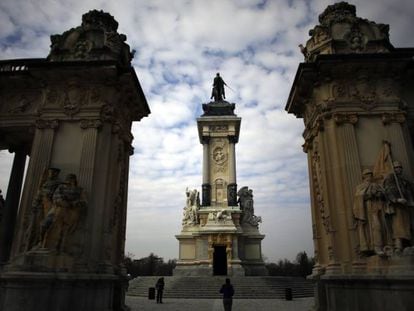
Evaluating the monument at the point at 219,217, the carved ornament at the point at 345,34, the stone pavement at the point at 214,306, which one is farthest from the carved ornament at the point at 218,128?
the carved ornament at the point at 345,34

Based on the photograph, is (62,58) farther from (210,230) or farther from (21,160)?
(210,230)

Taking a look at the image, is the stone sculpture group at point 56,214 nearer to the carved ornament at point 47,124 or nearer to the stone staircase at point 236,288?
the carved ornament at point 47,124

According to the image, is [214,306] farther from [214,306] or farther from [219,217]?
[219,217]

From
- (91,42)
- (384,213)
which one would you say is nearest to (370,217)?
(384,213)

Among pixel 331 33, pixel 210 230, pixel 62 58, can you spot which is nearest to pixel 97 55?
pixel 62 58

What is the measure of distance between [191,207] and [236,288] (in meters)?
11.9

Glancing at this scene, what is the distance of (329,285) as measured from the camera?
38.3ft

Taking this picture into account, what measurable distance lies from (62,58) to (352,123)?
11841 millimetres

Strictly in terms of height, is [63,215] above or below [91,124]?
below

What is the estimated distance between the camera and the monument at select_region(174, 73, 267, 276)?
32.0 m

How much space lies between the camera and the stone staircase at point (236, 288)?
79.3 feet

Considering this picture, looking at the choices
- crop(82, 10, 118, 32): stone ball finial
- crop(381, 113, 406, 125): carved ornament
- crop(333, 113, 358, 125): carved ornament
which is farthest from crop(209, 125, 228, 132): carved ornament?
crop(381, 113, 406, 125): carved ornament

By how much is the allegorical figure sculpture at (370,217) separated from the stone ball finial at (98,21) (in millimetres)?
12177

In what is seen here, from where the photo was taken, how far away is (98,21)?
14.5 m
